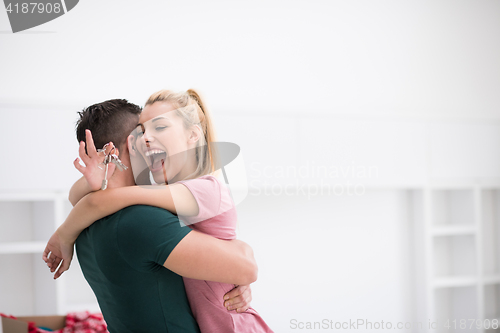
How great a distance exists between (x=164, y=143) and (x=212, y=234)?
0.29 m

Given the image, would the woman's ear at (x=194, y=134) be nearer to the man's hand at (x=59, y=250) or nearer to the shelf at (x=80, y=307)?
the man's hand at (x=59, y=250)

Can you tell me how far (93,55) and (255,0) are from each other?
1182 millimetres

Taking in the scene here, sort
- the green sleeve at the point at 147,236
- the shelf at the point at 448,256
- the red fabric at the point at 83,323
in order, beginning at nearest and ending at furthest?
the green sleeve at the point at 147,236 → the red fabric at the point at 83,323 → the shelf at the point at 448,256

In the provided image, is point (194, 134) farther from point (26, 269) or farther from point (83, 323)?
point (26, 269)

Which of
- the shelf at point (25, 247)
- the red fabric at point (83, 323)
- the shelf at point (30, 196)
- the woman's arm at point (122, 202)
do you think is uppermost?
the woman's arm at point (122, 202)

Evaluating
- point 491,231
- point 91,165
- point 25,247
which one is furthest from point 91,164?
point 491,231

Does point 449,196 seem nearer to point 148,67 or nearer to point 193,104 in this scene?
point 148,67

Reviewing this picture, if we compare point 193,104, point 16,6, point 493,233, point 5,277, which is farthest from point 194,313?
point 493,233

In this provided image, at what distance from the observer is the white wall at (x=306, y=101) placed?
2520mm

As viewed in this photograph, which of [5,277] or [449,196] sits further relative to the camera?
[449,196]

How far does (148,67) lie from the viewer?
273 centimetres

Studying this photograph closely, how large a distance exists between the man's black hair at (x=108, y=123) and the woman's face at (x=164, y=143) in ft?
0.18

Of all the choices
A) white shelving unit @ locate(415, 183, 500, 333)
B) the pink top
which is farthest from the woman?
white shelving unit @ locate(415, 183, 500, 333)

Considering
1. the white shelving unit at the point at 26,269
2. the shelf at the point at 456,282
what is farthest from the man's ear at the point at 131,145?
the shelf at the point at 456,282
